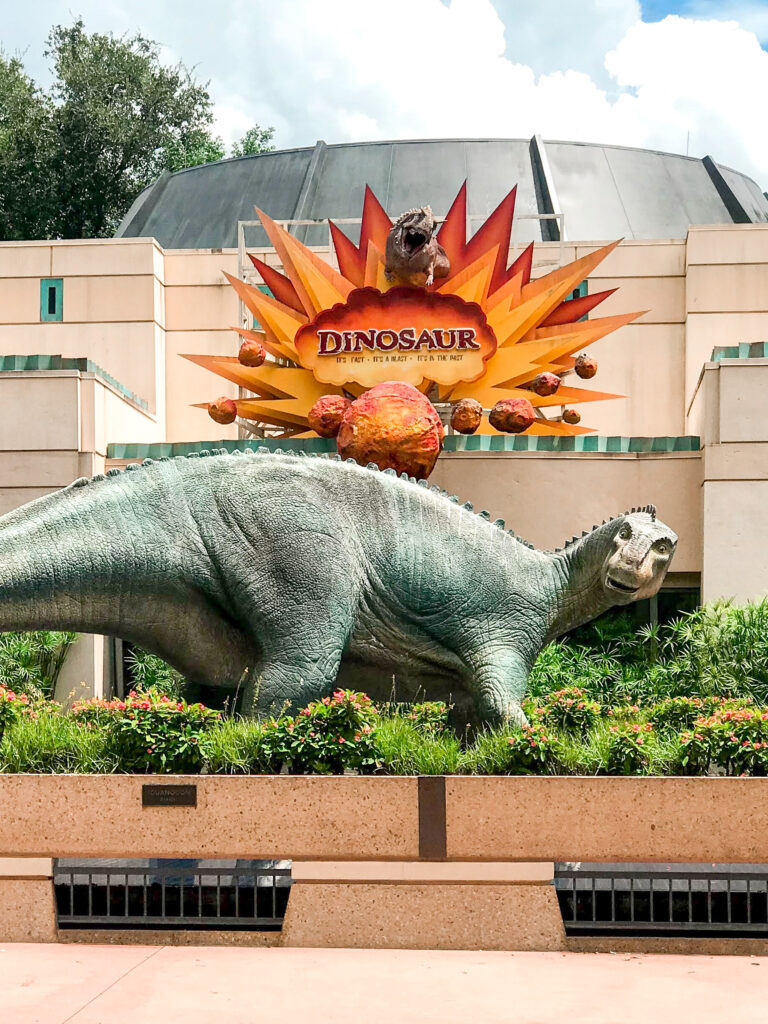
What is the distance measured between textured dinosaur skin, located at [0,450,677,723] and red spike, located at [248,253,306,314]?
785 centimetres

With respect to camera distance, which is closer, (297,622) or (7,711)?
(7,711)

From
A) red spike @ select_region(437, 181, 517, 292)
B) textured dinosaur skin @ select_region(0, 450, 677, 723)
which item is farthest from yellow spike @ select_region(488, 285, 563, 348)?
textured dinosaur skin @ select_region(0, 450, 677, 723)

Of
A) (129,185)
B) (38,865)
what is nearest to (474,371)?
(38,865)

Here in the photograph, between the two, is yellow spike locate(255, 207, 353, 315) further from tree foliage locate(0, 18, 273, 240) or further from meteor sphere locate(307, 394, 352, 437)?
tree foliage locate(0, 18, 273, 240)

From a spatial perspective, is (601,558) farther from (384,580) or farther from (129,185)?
(129,185)

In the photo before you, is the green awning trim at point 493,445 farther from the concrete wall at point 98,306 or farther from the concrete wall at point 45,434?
the concrete wall at point 98,306

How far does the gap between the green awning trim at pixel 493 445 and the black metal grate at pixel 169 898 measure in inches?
308

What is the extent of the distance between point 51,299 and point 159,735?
52.2 ft

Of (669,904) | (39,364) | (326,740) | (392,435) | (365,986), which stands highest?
(39,364)

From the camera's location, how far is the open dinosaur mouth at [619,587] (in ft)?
30.3

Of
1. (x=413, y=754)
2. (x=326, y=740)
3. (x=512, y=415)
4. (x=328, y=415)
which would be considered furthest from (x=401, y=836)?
(x=512, y=415)

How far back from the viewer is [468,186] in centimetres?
2592

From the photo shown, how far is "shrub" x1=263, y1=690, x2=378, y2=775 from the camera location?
7.56 meters

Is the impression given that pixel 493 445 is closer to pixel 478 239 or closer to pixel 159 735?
pixel 478 239
